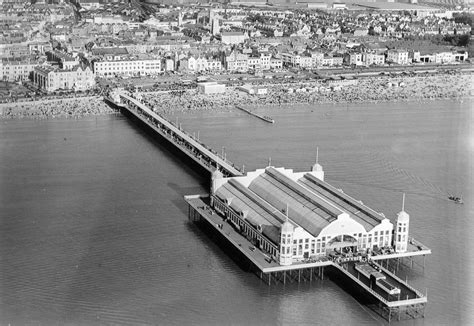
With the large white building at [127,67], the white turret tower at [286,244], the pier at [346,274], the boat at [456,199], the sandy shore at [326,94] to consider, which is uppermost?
the large white building at [127,67]

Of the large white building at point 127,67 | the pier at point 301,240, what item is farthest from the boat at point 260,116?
the pier at point 301,240

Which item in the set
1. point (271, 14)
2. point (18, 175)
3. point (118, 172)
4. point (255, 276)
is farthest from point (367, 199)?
point (271, 14)

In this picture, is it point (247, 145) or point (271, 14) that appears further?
point (271, 14)

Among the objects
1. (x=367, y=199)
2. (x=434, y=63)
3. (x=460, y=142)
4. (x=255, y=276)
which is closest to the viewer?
(x=255, y=276)

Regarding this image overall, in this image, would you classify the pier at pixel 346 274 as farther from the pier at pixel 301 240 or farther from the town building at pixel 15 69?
the town building at pixel 15 69

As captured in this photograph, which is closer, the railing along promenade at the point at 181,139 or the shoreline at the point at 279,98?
the railing along promenade at the point at 181,139

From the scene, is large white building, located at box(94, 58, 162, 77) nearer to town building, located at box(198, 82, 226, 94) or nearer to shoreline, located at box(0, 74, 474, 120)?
shoreline, located at box(0, 74, 474, 120)

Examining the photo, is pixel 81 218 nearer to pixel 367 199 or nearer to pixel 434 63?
pixel 367 199
